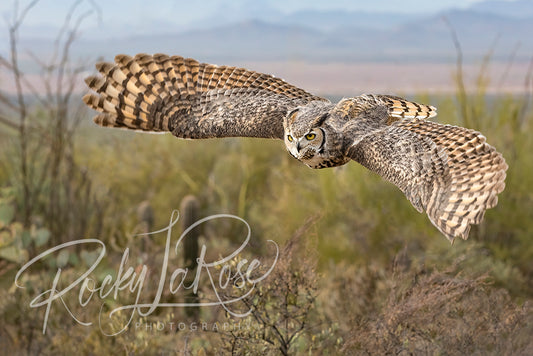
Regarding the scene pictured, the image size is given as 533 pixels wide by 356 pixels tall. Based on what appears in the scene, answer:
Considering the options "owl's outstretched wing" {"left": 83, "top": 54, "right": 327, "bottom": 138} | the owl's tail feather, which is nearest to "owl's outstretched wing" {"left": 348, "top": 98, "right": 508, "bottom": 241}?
the owl's tail feather

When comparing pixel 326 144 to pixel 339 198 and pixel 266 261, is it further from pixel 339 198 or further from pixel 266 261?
pixel 339 198

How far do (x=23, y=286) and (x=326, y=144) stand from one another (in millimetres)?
4134

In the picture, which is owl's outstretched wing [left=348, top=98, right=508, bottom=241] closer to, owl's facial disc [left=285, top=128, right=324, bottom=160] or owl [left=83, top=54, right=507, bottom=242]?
owl [left=83, top=54, right=507, bottom=242]

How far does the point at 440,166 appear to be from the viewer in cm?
363

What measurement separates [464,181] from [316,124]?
0.84 meters

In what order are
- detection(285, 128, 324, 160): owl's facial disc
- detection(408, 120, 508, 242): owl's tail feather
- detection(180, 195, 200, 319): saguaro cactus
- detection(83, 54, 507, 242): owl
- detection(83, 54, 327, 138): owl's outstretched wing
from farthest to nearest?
detection(180, 195, 200, 319): saguaro cactus, detection(83, 54, 327, 138): owl's outstretched wing, detection(285, 128, 324, 160): owl's facial disc, detection(83, 54, 507, 242): owl, detection(408, 120, 508, 242): owl's tail feather

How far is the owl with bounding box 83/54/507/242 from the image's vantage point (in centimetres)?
347

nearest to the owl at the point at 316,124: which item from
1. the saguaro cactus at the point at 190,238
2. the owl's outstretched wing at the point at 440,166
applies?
the owl's outstretched wing at the point at 440,166

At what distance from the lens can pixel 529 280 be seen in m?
8.26

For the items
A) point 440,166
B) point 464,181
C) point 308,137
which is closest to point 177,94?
point 308,137

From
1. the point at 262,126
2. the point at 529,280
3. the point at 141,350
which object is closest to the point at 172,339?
the point at 141,350

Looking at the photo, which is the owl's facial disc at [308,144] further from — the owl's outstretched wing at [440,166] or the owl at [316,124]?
the owl's outstretched wing at [440,166]

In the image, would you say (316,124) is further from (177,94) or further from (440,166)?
(177,94)

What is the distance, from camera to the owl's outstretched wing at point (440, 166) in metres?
3.32
